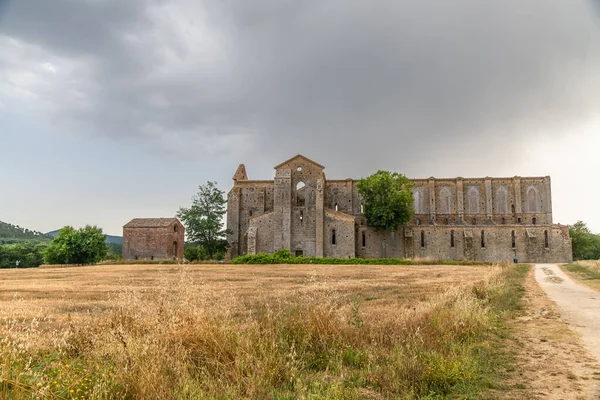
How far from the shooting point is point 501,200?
63.0 metres

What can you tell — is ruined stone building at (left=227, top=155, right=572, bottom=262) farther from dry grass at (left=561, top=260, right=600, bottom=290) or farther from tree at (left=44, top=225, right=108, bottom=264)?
dry grass at (left=561, top=260, right=600, bottom=290)

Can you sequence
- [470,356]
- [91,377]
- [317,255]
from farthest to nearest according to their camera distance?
[317,255] → [470,356] → [91,377]

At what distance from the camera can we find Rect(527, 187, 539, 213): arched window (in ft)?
203

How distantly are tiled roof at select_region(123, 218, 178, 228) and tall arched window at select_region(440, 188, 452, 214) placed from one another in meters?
40.7

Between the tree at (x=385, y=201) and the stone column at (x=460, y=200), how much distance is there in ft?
39.2

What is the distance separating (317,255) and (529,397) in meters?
46.5

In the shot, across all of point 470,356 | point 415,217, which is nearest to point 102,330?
point 470,356

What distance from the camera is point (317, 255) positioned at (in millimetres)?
51438

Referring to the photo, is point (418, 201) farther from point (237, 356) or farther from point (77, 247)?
point (237, 356)

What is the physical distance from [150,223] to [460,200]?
46.4 meters

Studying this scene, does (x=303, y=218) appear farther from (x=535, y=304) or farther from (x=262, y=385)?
(x=262, y=385)

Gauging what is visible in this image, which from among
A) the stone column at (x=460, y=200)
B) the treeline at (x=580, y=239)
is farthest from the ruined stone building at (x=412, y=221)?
the treeline at (x=580, y=239)

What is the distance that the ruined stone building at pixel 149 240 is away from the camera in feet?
195

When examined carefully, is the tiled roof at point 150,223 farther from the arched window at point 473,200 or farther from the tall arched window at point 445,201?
the arched window at point 473,200
